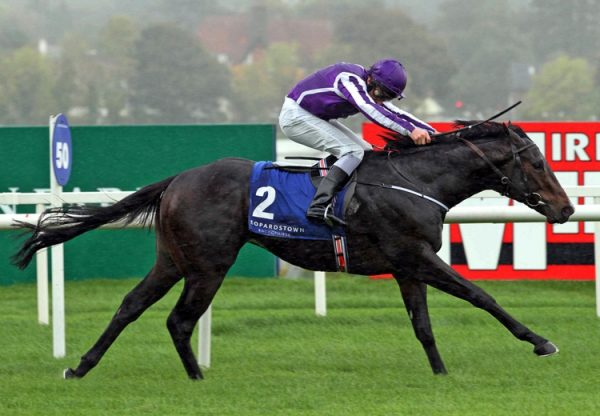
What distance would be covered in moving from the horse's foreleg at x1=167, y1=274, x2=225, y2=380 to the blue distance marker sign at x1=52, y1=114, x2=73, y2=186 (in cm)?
122

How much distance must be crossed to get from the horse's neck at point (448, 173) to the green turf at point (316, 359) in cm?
97

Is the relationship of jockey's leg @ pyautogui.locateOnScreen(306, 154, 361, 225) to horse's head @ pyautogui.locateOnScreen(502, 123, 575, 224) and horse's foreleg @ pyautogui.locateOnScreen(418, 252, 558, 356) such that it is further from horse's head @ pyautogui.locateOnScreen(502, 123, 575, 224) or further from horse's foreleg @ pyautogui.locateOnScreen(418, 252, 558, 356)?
horse's head @ pyautogui.locateOnScreen(502, 123, 575, 224)

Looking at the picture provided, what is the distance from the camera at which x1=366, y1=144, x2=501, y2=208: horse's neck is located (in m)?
6.09

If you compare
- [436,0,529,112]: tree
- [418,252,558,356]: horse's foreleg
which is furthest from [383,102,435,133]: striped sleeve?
[436,0,529,112]: tree

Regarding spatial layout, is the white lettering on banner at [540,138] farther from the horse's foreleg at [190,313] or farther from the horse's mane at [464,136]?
the horse's foreleg at [190,313]

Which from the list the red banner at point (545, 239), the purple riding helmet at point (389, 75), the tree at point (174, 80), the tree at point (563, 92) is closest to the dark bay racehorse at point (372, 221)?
the purple riding helmet at point (389, 75)

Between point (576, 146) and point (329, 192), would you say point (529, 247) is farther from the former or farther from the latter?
point (329, 192)

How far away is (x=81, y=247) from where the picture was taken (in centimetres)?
1002

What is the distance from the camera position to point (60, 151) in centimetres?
679

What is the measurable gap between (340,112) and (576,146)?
4.09 meters

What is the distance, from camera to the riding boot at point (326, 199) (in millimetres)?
5898

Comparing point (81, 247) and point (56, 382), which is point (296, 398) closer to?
point (56, 382)

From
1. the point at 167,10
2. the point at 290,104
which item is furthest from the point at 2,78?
the point at 290,104

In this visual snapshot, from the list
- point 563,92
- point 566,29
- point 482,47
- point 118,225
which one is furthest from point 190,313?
point 482,47
